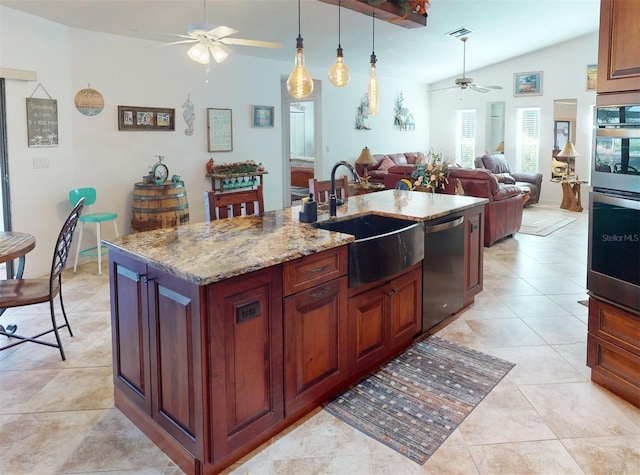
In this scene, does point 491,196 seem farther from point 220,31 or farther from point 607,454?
point 607,454

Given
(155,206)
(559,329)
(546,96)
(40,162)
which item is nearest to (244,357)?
(559,329)

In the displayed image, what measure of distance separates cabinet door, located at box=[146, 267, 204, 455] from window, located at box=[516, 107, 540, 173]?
955 centimetres

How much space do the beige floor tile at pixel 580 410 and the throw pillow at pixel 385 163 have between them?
22.1 feet

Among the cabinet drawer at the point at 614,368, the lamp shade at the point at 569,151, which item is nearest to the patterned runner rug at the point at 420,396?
the cabinet drawer at the point at 614,368

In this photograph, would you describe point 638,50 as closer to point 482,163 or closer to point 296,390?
point 296,390

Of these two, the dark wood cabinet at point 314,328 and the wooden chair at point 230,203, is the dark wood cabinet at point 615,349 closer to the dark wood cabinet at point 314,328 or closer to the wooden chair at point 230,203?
the dark wood cabinet at point 314,328

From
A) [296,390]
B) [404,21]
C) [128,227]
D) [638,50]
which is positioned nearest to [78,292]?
[128,227]

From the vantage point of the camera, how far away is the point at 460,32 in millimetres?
7309

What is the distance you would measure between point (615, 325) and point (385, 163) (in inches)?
276

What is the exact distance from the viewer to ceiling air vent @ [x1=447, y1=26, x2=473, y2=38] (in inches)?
280

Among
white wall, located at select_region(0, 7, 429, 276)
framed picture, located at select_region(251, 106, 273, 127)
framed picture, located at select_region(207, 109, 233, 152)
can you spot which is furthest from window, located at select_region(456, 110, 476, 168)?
framed picture, located at select_region(207, 109, 233, 152)

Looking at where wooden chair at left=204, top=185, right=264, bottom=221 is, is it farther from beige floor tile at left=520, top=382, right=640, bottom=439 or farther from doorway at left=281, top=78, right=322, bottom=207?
doorway at left=281, top=78, right=322, bottom=207

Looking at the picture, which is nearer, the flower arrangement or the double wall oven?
the double wall oven

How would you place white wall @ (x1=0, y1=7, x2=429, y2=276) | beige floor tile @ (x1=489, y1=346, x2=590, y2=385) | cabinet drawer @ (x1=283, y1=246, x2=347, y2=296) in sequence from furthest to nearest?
white wall @ (x1=0, y1=7, x2=429, y2=276), beige floor tile @ (x1=489, y1=346, x2=590, y2=385), cabinet drawer @ (x1=283, y1=246, x2=347, y2=296)
